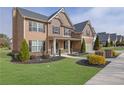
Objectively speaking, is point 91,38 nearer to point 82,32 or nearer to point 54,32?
point 82,32

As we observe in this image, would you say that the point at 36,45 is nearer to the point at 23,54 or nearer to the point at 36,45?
the point at 36,45

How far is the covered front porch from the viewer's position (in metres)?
23.1

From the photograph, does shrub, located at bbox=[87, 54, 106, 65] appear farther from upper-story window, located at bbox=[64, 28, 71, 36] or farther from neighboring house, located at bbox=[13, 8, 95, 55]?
upper-story window, located at bbox=[64, 28, 71, 36]

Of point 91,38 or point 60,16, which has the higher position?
point 60,16

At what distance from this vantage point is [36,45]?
20922mm

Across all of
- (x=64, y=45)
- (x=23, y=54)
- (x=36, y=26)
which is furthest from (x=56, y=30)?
(x=23, y=54)

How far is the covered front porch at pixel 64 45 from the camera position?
23.1 metres

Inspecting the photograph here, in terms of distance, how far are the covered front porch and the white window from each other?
53.6 inches

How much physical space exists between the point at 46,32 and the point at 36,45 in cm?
236

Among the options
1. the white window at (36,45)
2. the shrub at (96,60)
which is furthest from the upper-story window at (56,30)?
the shrub at (96,60)

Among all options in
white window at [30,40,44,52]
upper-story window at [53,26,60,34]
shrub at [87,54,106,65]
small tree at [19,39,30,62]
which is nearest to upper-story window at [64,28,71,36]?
upper-story window at [53,26,60,34]

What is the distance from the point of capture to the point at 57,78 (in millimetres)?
10633
